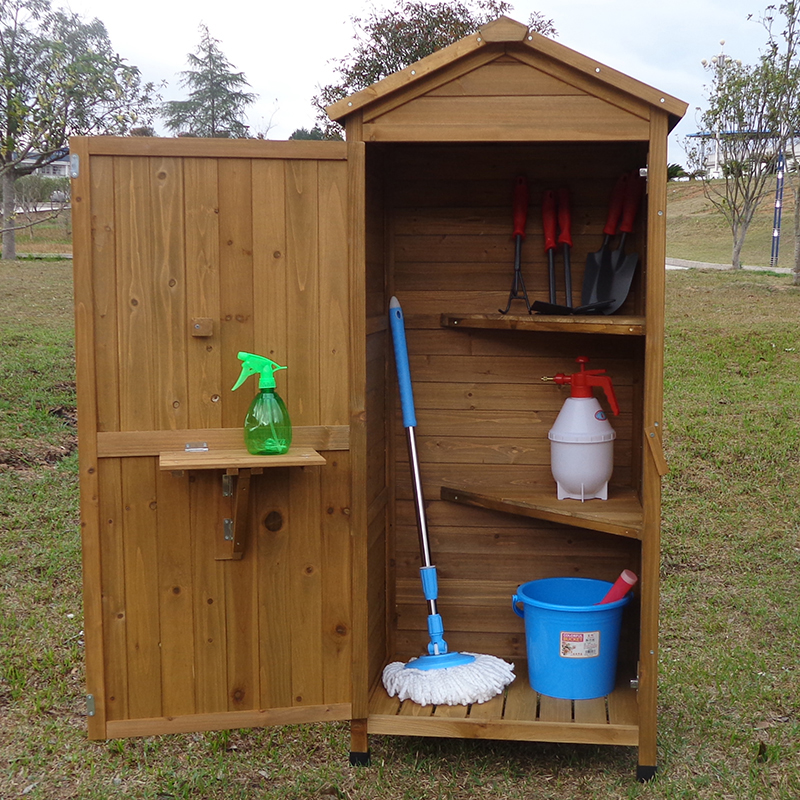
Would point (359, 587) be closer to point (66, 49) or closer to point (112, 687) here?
point (112, 687)

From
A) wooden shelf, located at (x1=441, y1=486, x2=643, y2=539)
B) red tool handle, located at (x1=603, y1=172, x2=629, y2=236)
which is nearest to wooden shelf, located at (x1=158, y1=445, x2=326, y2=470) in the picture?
wooden shelf, located at (x1=441, y1=486, x2=643, y2=539)

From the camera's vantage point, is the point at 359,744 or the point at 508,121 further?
the point at 359,744

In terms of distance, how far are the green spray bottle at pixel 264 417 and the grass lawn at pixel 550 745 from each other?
3.32 ft

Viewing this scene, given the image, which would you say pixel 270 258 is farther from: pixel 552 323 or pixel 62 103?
pixel 62 103

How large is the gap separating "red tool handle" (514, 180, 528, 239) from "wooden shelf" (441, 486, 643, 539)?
0.85 metres

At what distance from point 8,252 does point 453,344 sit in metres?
13.3

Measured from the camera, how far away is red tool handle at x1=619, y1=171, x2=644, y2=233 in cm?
300

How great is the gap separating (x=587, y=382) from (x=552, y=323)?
302 millimetres

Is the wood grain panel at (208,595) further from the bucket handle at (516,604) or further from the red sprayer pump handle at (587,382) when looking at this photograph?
the red sprayer pump handle at (587,382)

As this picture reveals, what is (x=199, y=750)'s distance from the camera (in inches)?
118

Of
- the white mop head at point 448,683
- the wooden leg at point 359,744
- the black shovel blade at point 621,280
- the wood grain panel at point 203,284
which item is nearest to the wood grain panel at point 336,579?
the wooden leg at point 359,744

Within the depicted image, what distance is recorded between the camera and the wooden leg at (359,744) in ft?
9.17

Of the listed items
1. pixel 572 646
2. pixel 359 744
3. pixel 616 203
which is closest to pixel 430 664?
pixel 359 744

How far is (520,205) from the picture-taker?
3.09 metres
